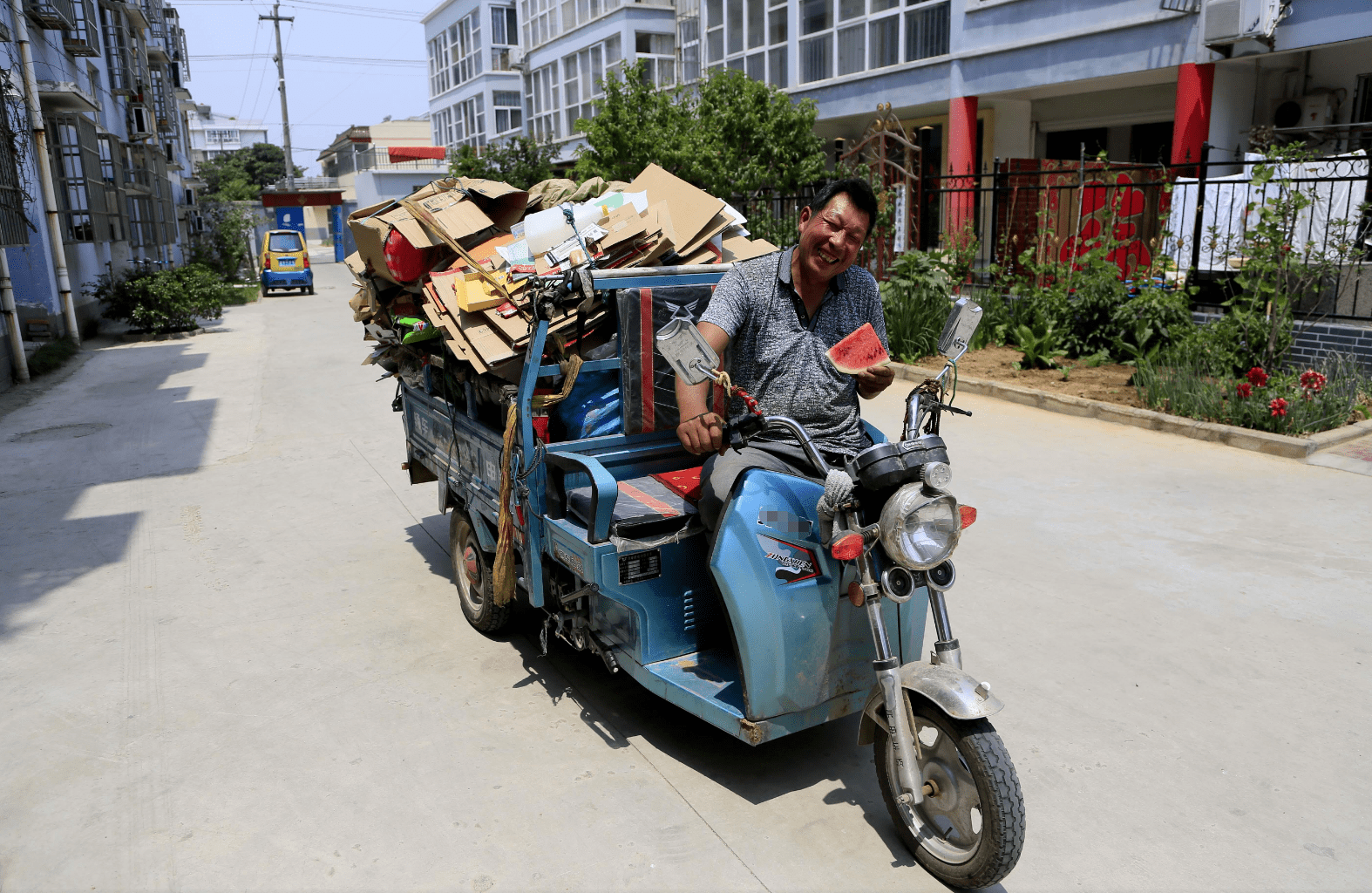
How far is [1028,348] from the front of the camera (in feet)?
34.7

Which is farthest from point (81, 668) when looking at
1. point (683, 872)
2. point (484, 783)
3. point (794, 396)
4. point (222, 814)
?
point (794, 396)

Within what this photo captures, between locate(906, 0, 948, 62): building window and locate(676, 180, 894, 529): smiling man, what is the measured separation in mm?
15811

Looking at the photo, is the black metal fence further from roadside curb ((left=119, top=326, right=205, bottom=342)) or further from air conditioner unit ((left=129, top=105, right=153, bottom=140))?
air conditioner unit ((left=129, top=105, right=153, bottom=140))

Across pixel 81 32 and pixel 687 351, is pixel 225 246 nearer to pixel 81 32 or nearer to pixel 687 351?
pixel 81 32

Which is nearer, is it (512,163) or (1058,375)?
(1058,375)

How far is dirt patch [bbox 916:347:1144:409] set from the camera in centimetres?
920

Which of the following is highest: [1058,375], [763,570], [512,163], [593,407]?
[512,163]

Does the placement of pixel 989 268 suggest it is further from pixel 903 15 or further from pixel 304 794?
pixel 304 794

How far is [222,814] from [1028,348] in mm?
9345

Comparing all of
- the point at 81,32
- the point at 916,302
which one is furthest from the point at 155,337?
the point at 916,302

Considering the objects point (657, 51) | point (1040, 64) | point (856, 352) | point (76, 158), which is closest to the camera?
point (856, 352)

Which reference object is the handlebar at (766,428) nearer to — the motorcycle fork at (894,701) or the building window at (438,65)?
the motorcycle fork at (894,701)

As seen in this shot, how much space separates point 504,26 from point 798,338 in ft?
132

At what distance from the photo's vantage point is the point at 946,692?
8.79 feet
